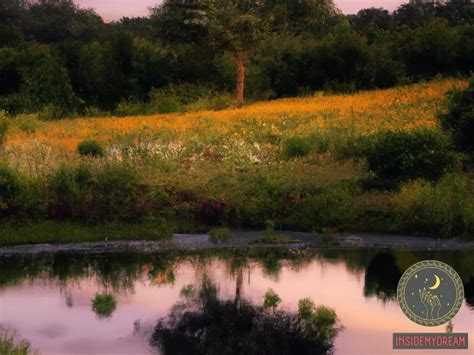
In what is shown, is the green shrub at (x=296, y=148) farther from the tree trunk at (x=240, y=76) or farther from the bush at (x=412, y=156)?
the tree trunk at (x=240, y=76)

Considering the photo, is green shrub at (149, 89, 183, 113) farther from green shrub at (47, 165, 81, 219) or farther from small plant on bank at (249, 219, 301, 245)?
small plant on bank at (249, 219, 301, 245)

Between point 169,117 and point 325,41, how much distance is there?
12.1 meters

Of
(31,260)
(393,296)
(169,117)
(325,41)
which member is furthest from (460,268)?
(325,41)

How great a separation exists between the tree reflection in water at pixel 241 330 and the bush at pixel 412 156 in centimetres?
699

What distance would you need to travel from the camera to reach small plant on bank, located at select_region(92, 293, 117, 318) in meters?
12.3

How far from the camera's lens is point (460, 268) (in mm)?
14102

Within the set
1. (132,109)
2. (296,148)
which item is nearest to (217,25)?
(132,109)

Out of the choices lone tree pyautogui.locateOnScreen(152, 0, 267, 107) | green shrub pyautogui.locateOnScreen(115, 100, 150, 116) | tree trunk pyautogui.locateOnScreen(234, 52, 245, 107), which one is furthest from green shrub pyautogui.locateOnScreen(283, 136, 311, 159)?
tree trunk pyautogui.locateOnScreen(234, 52, 245, 107)

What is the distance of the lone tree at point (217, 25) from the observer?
37750 mm

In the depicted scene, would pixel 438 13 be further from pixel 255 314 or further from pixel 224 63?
pixel 255 314

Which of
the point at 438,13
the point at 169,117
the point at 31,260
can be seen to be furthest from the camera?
the point at 438,13

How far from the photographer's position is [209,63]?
138 ft

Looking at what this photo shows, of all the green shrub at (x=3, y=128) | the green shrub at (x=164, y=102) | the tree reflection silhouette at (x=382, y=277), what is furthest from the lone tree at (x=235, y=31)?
the tree reflection silhouette at (x=382, y=277)

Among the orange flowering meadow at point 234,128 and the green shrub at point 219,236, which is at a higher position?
the orange flowering meadow at point 234,128
